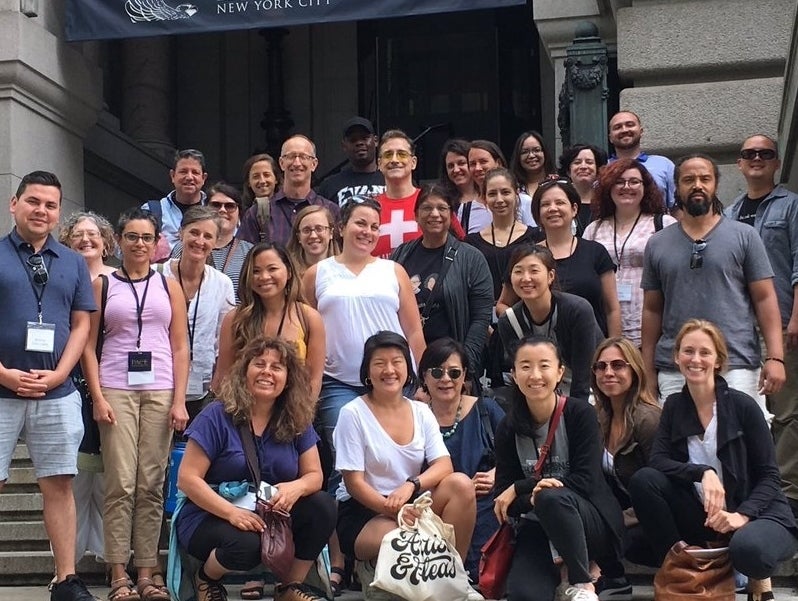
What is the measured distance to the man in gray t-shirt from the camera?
300 inches

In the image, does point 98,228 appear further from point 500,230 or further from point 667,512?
point 667,512

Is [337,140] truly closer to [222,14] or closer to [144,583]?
[222,14]

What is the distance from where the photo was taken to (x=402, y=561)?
6.70m

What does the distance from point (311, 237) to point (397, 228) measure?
2.51ft

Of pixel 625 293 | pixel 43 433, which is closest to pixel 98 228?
pixel 43 433

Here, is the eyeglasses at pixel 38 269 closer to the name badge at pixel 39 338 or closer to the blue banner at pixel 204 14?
the name badge at pixel 39 338

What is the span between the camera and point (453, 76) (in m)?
17.8

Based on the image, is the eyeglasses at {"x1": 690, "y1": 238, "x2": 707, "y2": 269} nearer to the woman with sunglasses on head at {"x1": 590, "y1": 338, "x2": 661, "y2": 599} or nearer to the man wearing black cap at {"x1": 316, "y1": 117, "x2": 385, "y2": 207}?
the woman with sunglasses on head at {"x1": 590, "y1": 338, "x2": 661, "y2": 599}

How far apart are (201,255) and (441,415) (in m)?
1.79

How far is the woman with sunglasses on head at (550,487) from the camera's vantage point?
6609mm

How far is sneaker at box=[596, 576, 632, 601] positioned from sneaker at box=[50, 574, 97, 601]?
8.31 feet

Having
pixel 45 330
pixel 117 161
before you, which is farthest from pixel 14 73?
pixel 45 330

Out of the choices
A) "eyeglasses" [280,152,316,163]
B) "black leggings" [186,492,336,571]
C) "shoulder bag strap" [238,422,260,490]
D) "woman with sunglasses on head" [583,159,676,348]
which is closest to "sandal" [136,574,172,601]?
A: "black leggings" [186,492,336,571]

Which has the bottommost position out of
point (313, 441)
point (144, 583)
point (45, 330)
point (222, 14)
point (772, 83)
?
point (144, 583)
